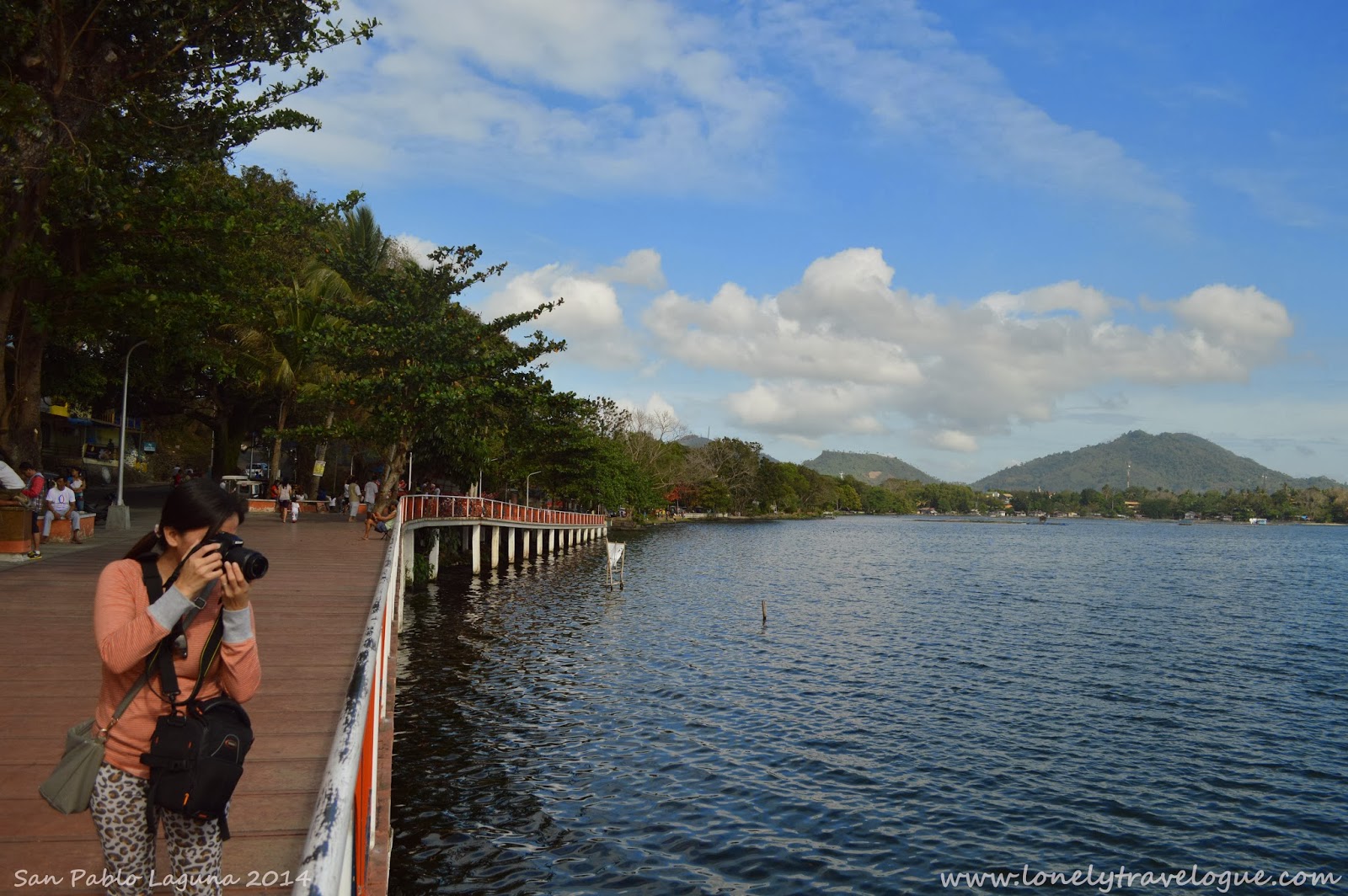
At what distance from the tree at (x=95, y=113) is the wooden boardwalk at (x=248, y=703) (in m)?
6.35

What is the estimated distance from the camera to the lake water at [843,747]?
10.7 m

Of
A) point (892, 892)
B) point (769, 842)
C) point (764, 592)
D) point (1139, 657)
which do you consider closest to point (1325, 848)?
point (892, 892)

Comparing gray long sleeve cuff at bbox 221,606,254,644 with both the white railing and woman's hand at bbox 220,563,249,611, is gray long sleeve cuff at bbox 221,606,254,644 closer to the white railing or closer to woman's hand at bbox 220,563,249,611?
woman's hand at bbox 220,563,249,611

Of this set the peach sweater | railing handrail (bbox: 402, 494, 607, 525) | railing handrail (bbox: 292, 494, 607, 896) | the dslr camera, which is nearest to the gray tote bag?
the peach sweater

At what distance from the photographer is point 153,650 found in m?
3.43

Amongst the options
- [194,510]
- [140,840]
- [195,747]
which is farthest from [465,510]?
[195,747]

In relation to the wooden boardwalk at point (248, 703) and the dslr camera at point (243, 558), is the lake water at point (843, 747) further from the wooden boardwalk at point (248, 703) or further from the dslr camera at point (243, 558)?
the dslr camera at point (243, 558)

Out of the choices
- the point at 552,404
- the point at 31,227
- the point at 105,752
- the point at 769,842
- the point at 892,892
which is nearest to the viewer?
the point at 105,752

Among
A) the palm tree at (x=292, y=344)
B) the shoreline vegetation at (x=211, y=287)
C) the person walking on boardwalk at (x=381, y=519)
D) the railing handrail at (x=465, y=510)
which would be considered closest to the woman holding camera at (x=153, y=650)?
the shoreline vegetation at (x=211, y=287)

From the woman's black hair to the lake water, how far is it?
23.1 ft

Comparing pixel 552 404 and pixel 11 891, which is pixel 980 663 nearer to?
pixel 552 404

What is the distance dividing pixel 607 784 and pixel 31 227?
52.3 feet

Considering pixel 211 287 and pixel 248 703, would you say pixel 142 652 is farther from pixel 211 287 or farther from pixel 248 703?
pixel 211 287

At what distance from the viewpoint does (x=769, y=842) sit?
11.0 m
